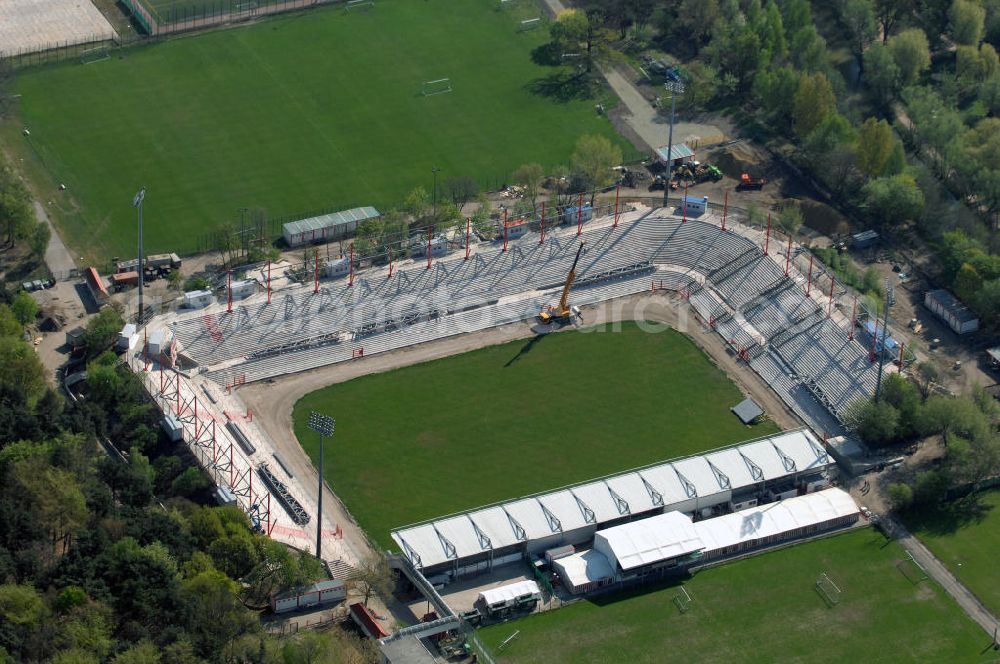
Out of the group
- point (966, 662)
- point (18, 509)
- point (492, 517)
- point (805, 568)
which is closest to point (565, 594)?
point (492, 517)

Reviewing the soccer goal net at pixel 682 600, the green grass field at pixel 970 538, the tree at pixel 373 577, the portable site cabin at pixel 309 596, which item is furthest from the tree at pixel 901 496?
the portable site cabin at pixel 309 596

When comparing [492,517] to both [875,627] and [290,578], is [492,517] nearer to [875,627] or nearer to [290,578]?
[290,578]

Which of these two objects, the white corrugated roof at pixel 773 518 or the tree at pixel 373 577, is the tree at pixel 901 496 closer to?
the white corrugated roof at pixel 773 518

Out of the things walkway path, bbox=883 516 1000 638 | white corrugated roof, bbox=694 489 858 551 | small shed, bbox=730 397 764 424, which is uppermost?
small shed, bbox=730 397 764 424

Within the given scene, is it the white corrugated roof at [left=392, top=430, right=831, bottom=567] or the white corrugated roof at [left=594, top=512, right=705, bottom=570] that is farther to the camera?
the white corrugated roof at [left=392, top=430, right=831, bottom=567]

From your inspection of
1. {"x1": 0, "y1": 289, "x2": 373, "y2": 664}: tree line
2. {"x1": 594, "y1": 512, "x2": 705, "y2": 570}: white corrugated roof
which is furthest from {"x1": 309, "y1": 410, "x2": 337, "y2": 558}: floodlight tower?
{"x1": 594, "y1": 512, "x2": 705, "y2": 570}: white corrugated roof

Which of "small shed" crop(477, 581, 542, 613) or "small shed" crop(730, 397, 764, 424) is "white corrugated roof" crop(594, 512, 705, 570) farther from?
"small shed" crop(730, 397, 764, 424)

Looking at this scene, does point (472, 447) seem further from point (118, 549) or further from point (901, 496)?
point (901, 496)
